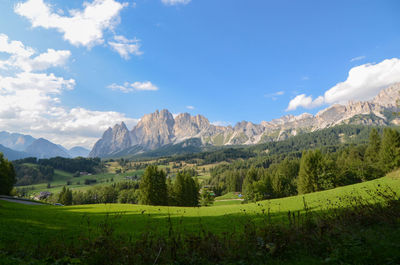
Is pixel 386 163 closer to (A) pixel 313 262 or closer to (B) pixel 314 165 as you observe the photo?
(B) pixel 314 165

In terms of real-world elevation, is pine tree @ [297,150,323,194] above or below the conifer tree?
below

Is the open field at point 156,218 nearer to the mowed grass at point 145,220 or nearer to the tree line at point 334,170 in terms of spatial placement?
the mowed grass at point 145,220

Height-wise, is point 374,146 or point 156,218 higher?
point 374,146

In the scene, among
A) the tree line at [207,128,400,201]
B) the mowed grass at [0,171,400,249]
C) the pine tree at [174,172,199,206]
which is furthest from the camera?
the pine tree at [174,172,199,206]

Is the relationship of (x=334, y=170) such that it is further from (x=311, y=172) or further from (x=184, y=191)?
(x=184, y=191)

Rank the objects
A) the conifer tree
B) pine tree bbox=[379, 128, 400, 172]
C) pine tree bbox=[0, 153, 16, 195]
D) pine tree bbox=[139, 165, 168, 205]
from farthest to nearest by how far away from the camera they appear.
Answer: the conifer tree < pine tree bbox=[0, 153, 16, 195] < pine tree bbox=[139, 165, 168, 205] < pine tree bbox=[379, 128, 400, 172]

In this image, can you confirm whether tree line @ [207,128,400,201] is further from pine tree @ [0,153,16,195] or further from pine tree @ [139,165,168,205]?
pine tree @ [0,153,16,195]

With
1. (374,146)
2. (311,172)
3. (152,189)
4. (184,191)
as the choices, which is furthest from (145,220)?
(374,146)

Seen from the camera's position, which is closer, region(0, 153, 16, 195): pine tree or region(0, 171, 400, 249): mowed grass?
region(0, 171, 400, 249): mowed grass

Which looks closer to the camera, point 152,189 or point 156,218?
point 156,218

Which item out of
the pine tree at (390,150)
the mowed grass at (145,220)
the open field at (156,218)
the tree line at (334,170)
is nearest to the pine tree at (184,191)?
the tree line at (334,170)

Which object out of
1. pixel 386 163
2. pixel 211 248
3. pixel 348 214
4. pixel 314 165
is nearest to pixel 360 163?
pixel 386 163

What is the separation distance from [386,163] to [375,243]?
66.5 meters

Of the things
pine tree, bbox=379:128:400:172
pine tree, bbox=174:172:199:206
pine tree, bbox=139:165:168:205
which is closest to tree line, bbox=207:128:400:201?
pine tree, bbox=379:128:400:172
